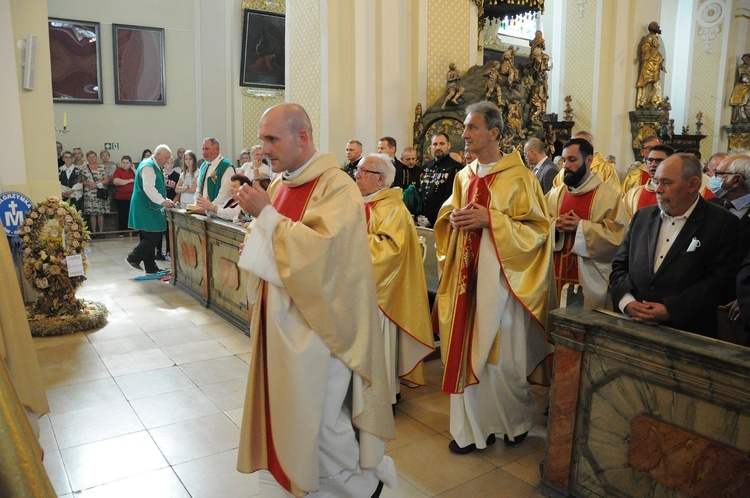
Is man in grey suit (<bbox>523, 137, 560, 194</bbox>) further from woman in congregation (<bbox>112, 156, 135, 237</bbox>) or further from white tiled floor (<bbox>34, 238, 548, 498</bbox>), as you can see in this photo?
woman in congregation (<bbox>112, 156, 135, 237</bbox>)

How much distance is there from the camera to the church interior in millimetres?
2585

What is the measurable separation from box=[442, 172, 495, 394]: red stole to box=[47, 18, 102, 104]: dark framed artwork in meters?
12.3

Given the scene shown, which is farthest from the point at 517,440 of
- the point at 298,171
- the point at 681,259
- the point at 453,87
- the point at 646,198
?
the point at 453,87

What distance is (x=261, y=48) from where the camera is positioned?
47.2 ft

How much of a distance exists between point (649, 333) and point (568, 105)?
12263mm

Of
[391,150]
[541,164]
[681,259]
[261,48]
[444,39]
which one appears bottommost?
[681,259]

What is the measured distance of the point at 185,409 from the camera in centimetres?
411

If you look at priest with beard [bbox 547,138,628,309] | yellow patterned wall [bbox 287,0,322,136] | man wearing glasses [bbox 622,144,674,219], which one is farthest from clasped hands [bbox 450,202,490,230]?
yellow patterned wall [bbox 287,0,322,136]

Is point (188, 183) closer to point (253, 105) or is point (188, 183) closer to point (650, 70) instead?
point (253, 105)

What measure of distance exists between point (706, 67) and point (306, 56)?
43.8ft

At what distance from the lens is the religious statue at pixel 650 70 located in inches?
492

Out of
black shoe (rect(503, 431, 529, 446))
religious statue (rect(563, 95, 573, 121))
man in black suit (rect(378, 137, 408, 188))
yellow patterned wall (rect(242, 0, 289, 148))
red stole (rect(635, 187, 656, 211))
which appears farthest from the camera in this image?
yellow patterned wall (rect(242, 0, 289, 148))

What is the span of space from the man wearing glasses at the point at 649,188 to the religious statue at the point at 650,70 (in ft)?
27.8

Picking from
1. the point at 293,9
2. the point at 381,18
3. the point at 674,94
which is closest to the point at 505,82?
the point at 381,18
